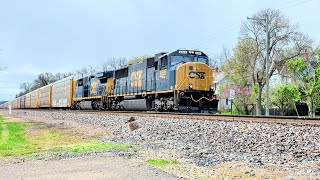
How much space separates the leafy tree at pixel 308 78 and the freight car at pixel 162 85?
19.4 m

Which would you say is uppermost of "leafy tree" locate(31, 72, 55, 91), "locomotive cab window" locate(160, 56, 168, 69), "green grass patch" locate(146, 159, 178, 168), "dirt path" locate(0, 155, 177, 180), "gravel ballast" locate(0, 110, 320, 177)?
"leafy tree" locate(31, 72, 55, 91)

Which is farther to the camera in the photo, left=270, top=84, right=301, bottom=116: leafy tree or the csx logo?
left=270, top=84, right=301, bottom=116: leafy tree

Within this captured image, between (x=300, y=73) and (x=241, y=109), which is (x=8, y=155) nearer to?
(x=300, y=73)

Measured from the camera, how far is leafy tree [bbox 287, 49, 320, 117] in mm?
36969

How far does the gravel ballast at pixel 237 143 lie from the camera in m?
7.17

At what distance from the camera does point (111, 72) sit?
30031mm

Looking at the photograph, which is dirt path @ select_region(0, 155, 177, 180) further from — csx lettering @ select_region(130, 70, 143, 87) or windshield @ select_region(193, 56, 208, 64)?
csx lettering @ select_region(130, 70, 143, 87)

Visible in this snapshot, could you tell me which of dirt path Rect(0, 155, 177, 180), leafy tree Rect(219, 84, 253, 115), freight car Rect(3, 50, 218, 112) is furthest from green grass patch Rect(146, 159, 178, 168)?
leafy tree Rect(219, 84, 253, 115)

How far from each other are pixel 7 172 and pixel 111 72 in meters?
23.5

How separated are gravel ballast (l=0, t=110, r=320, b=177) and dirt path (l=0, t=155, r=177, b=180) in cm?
123

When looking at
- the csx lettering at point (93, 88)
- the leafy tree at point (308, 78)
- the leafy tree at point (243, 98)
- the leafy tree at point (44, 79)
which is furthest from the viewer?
the leafy tree at point (44, 79)

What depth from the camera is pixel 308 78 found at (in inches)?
1491

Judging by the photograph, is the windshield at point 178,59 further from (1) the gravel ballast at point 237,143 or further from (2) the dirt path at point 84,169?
(2) the dirt path at point 84,169

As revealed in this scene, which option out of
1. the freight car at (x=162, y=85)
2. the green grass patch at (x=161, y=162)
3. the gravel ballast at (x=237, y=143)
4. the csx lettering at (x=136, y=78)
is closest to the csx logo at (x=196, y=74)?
the freight car at (x=162, y=85)
